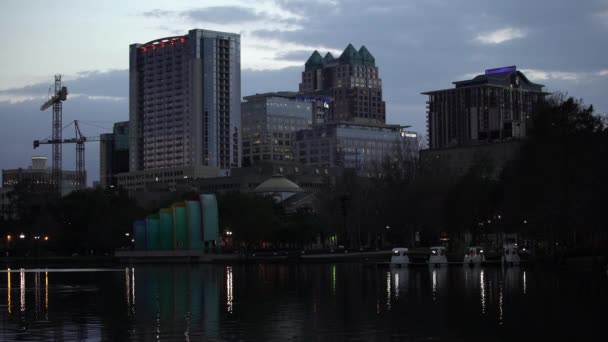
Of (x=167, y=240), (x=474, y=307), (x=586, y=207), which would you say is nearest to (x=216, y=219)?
(x=167, y=240)

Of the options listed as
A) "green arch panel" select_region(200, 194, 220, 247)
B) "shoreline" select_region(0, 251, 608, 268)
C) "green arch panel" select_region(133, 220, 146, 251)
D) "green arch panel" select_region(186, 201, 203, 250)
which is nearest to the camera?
"shoreline" select_region(0, 251, 608, 268)

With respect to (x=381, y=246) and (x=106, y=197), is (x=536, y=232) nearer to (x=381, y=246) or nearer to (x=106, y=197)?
(x=381, y=246)

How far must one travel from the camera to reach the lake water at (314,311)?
32853 mm

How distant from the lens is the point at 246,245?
148250mm

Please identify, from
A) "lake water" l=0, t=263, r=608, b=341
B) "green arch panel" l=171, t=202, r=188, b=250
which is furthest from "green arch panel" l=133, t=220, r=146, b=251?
"lake water" l=0, t=263, r=608, b=341

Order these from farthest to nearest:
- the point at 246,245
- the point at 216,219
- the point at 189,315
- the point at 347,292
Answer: the point at 246,245 < the point at 216,219 < the point at 347,292 < the point at 189,315

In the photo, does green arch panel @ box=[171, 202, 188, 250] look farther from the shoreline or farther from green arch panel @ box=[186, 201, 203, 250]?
the shoreline

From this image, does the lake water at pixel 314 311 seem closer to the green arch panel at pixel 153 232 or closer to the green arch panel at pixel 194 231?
the green arch panel at pixel 194 231

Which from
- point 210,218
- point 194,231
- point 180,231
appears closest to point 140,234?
point 180,231

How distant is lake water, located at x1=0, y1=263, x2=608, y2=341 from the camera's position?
3285 centimetres

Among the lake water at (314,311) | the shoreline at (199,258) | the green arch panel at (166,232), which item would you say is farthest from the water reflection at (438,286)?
the green arch panel at (166,232)

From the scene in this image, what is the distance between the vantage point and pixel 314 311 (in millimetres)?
41500

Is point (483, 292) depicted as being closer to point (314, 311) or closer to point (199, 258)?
point (314, 311)

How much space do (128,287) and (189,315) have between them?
947 inches
